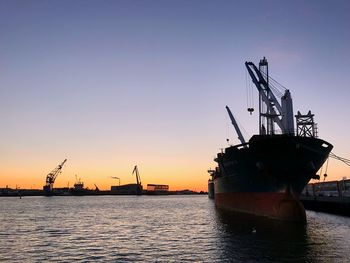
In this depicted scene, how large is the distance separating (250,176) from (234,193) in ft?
34.4

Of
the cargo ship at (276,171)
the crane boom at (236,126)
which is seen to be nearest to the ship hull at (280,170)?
the cargo ship at (276,171)

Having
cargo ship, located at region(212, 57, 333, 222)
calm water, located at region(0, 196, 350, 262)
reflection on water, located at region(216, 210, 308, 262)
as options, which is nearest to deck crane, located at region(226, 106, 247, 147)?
cargo ship, located at region(212, 57, 333, 222)

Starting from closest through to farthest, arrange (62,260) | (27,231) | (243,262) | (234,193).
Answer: (243,262)
(62,260)
(27,231)
(234,193)

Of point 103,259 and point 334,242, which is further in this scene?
point 334,242

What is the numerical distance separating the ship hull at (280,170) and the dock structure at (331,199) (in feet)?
34.8

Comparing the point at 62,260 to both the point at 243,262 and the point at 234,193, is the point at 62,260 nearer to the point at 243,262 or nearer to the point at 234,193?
the point at 243,262

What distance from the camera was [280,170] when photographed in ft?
140

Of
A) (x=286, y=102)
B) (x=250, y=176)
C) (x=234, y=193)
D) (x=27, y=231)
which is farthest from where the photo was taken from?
(x=286, y=102)

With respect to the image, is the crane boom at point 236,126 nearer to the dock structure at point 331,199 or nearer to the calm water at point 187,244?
the dock structure at point 331,199

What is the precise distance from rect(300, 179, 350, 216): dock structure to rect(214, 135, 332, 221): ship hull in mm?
10613

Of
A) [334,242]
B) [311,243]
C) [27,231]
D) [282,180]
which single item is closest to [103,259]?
[311,243]

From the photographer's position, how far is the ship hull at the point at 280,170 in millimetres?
41250

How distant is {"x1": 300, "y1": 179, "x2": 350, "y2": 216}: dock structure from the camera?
53078 millimetres

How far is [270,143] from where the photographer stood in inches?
1734
